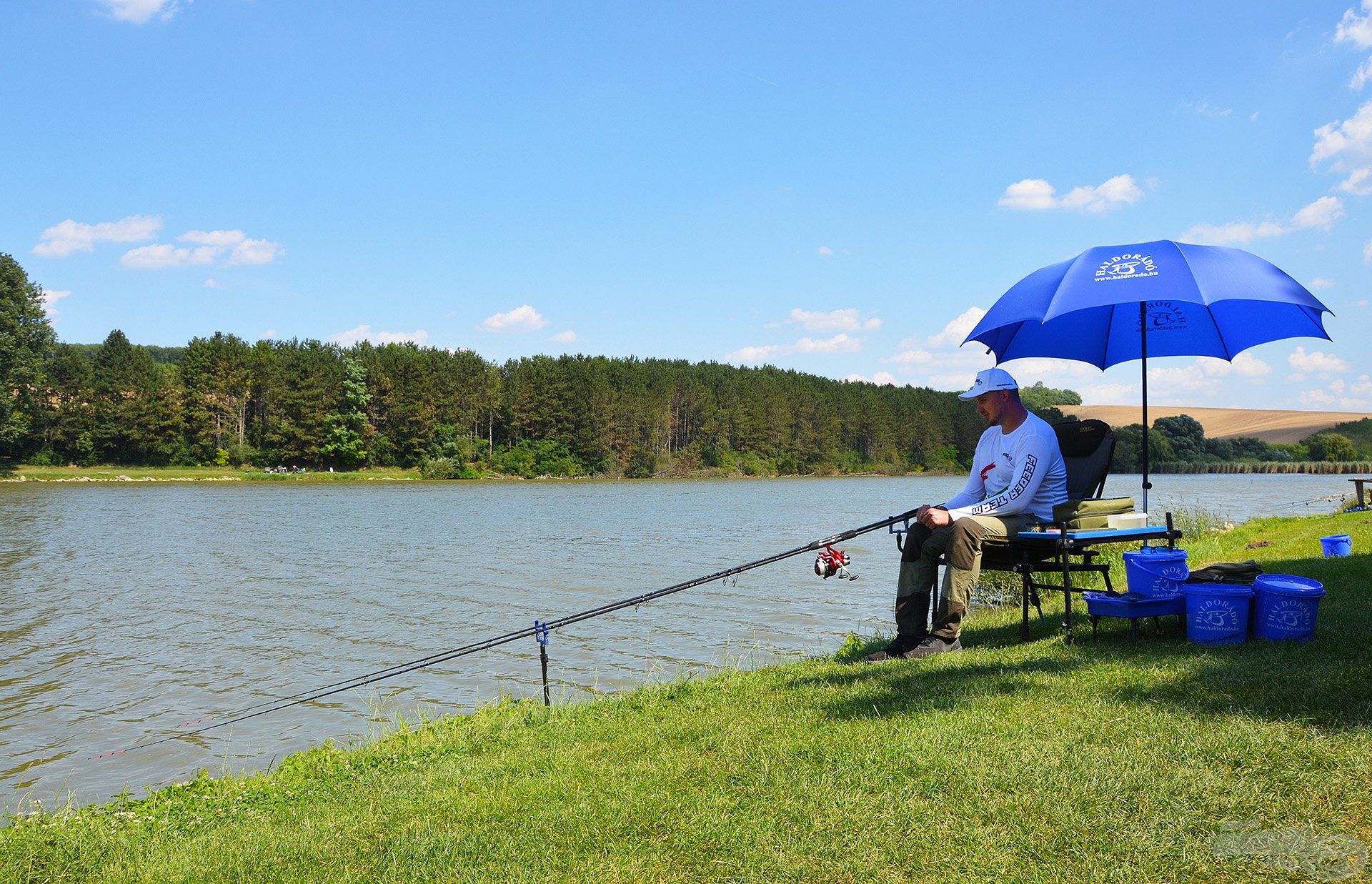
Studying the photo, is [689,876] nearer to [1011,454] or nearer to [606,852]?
[606,852]

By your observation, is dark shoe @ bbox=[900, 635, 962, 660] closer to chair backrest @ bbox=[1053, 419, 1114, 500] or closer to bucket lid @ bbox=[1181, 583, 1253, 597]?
bucket lid @ bbox=[1181, 583, 1253, 597]

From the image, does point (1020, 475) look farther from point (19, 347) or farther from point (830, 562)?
point (19, 347)

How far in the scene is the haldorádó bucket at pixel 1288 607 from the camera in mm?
5199

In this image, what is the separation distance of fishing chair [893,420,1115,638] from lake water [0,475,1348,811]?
358 cm

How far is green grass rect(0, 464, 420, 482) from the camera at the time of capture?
58.1 m

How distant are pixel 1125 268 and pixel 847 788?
5232 millimetres

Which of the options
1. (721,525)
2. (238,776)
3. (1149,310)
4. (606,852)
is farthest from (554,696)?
(721,525)

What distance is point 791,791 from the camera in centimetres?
362

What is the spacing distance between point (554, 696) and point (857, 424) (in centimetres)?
10238

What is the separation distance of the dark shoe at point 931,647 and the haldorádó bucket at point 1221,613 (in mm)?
1468

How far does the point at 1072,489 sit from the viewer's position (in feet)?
24.1

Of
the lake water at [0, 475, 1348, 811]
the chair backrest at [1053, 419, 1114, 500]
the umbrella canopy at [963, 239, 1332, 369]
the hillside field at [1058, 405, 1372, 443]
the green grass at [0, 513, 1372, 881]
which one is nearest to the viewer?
the green grass at [0, 513, 1372, 881]

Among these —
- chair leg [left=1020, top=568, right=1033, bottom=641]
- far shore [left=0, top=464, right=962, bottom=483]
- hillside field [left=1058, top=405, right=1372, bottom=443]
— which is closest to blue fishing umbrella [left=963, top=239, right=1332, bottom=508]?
chair leg [left=1020, top=568, right=1033, bottom=641]

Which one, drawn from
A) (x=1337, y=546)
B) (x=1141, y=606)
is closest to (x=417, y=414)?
(x=1337, y=546)
